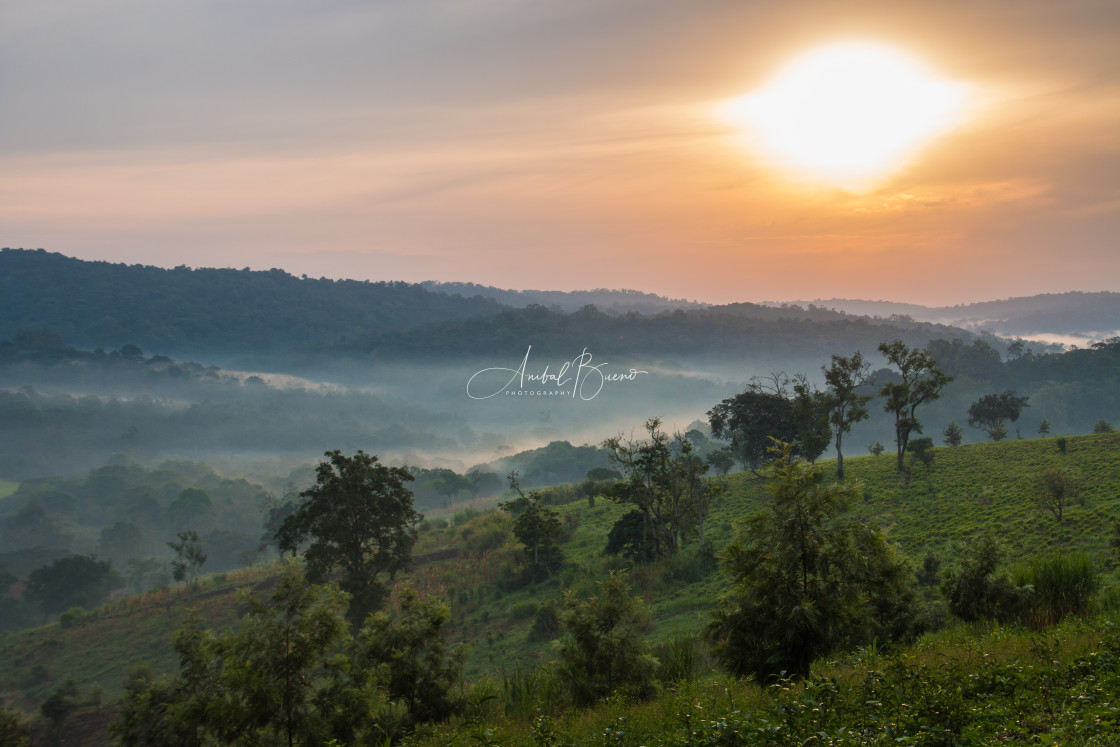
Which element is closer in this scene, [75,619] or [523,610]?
[523,610]

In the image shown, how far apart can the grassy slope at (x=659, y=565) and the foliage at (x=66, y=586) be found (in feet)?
90.6

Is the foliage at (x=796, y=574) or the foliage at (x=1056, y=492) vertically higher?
the foliage at (x=796, y=574)

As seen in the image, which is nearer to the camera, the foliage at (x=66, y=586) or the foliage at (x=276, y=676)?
the foliage at (x=276, y=676)

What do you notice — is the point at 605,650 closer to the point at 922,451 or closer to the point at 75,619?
the point at 922,451

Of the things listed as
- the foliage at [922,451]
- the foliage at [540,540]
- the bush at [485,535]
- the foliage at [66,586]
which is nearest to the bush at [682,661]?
the foliage at [540,540]

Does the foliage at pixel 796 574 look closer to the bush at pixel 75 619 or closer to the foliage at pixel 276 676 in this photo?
the foliage at pixel 276 676

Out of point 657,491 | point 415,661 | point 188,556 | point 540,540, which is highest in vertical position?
point 415,661

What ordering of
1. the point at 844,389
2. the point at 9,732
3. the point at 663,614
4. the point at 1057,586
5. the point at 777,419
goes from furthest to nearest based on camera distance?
1. the point at 777,419
2. the point at 844,389
3. the point at 663,614
4. the point at 9,732
5. the point at 1057,586

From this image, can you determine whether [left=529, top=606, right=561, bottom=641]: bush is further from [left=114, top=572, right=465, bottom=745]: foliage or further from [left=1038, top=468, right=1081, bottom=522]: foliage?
[left=1038, top=468, right=1081, bottom=522]: foliage

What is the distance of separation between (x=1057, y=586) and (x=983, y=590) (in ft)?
5.09

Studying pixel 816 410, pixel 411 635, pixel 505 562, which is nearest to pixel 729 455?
pixel 816 410

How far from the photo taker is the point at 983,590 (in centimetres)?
1446

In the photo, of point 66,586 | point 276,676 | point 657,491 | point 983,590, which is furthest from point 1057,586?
point 66,586

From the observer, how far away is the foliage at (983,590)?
46.4 ft
